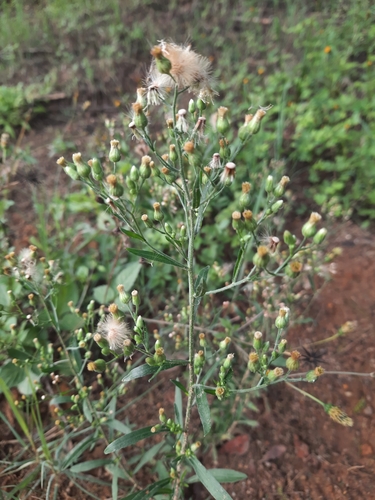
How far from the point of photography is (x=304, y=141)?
337 cm

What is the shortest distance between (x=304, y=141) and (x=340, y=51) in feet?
5.86

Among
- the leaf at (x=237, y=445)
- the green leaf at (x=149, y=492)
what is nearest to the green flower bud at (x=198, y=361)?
the green leaf at (x=149, y=492)

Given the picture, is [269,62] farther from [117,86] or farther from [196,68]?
[196,68]

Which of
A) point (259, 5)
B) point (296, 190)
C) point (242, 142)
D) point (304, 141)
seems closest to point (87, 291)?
point (242, 142)

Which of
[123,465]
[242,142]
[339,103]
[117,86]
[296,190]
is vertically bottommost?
[123,465]

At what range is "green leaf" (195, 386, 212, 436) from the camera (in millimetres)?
1143

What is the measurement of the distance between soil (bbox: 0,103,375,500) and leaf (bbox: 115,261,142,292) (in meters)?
0.60

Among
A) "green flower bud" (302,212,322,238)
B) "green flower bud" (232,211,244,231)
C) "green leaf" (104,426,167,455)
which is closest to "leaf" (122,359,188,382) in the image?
"green leaf" (104,426,167,455)

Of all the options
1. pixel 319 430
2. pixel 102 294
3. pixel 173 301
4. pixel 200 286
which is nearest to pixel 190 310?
pixel 200 286

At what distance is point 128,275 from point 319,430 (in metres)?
1.33

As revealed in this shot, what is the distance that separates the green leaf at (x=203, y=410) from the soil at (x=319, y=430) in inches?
31.8

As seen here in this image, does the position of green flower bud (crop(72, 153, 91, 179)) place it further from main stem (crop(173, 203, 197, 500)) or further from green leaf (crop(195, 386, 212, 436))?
green leaf (crop(195, 386, 212, 436))

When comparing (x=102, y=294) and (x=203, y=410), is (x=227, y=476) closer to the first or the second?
(x=203, y=410)

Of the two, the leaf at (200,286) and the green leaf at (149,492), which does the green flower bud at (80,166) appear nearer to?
the leaf at (200,286)
